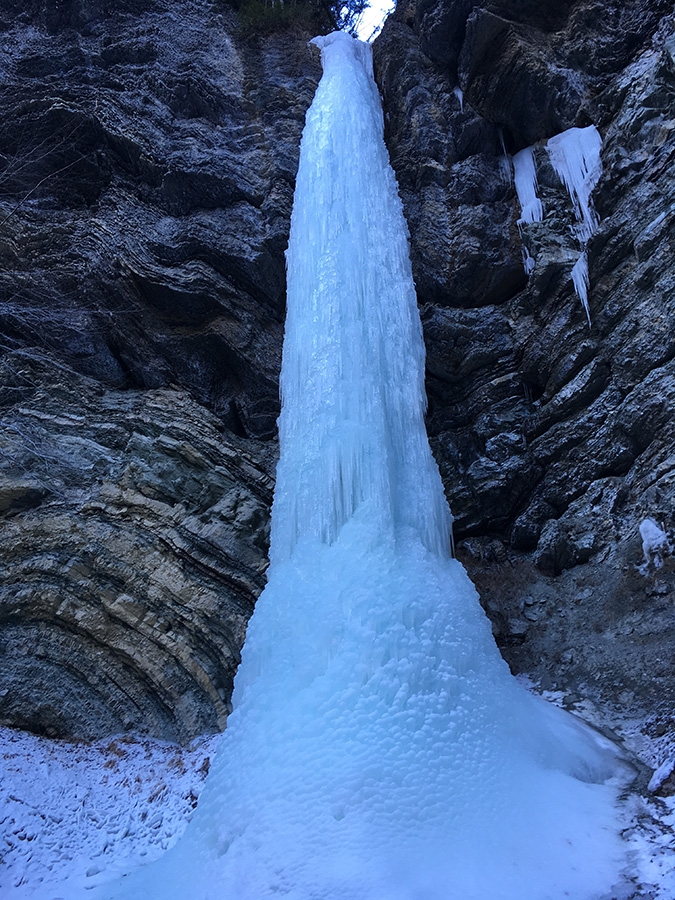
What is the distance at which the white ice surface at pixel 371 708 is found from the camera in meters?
3.34

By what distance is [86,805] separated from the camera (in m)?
4.80

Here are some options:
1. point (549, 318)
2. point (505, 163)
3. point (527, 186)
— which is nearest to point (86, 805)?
point (549, 318)

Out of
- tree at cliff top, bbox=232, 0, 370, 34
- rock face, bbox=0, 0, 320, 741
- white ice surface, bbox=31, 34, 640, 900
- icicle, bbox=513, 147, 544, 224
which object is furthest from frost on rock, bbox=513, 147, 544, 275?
tree at cliff top, bbox=232, 0, 370, 34

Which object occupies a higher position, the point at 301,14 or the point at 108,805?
the point at 301,14

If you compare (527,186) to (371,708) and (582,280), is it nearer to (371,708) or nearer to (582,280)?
(582,280)

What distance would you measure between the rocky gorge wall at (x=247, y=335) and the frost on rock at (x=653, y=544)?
110mm

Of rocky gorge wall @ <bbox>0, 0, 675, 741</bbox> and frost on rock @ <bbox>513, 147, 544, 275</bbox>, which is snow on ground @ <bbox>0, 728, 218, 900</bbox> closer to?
rocky gorge wall @ <bbox>0, 0, 675, 741</bbox>

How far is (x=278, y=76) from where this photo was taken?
10000 millimetres

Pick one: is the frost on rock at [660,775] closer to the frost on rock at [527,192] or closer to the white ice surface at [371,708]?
the white ice surface at [371,708]

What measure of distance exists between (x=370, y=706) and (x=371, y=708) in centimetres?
1

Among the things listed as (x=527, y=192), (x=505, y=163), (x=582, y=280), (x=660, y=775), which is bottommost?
(x=660, y=775)

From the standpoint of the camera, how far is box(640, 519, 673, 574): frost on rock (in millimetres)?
5730

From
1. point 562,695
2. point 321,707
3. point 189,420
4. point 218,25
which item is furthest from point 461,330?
point 218,25

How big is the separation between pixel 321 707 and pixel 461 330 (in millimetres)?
5898
